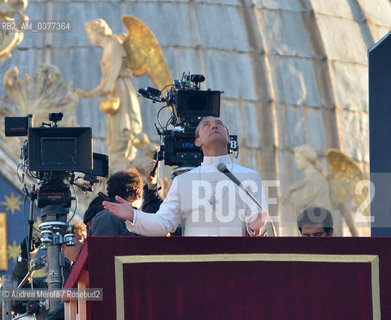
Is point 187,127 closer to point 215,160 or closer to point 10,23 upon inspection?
point 215,160

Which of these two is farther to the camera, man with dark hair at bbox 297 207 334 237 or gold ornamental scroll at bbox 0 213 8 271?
gold ornamental scroll at bbox 0 213 8 271

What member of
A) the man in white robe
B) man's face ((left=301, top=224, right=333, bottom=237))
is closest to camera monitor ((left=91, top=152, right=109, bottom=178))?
man's face ((left=301, top=224, right=333, bottom=237))

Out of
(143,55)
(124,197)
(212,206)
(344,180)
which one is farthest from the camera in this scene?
(344,180)

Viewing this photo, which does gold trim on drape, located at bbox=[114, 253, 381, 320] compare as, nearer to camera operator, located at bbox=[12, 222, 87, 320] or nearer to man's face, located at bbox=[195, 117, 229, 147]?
man's face, located at bbox=[195, 117, 229, 147]

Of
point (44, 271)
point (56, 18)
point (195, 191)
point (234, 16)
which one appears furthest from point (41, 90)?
point (195, 191)

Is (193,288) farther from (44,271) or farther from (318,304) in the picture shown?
(44,271)

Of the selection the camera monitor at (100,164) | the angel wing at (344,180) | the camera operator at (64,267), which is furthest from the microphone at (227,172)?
the angel wing at (344,180)

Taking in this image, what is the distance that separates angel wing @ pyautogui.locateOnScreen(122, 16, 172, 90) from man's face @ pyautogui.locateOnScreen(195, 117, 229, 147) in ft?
71.7

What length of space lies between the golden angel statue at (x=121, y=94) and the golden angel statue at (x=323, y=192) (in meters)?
5.06

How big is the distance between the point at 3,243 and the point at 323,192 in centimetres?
921

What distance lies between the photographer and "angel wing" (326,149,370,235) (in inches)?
1375

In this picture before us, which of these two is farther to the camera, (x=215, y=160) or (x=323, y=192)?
(x=323, y=192)

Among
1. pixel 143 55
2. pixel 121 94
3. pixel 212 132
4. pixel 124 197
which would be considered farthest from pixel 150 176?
pixel 143 55

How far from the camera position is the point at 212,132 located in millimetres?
10039
